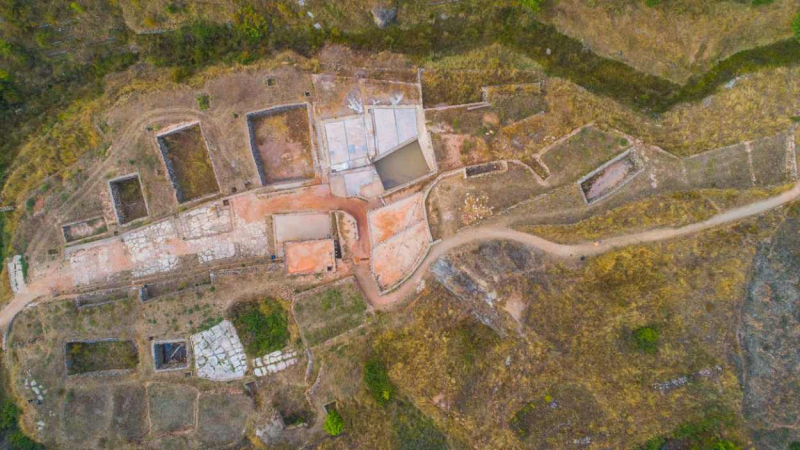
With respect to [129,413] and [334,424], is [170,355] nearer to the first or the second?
[129,413]

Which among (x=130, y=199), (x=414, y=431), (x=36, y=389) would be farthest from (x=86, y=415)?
(x=414, y=431)

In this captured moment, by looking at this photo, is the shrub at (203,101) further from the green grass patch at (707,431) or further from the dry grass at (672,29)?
the green grass patch at (707,431)

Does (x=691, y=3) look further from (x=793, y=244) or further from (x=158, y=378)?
(x=158, y=378)

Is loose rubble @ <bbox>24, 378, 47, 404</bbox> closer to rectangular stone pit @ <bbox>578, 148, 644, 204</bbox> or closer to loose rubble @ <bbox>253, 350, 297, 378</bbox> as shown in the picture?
loose rubble @ <bbox>253, 350, 297, 378</bbox>

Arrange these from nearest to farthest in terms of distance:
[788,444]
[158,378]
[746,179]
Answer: [788,444] → [746,179] → [158,378]

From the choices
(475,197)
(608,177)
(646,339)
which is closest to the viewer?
(646,339)

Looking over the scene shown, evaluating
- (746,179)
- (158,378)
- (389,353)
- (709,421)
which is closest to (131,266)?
(158,378)
